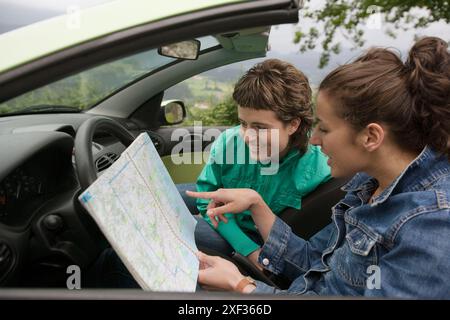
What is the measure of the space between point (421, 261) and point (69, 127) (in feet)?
4.57

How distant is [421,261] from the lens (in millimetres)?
952

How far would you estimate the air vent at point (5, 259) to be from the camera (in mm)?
1107

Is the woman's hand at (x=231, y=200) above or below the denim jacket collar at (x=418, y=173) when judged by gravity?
below

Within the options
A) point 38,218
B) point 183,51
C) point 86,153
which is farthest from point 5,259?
point 183,51

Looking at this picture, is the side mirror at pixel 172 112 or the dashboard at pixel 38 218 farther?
the side mirror at pixel 172 112

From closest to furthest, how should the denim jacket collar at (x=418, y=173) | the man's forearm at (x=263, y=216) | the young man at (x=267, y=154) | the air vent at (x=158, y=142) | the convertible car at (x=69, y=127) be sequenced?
the convertible car at (x=69, y=127)
the denim jacket collar at (x=418, y=173)
the man's forearm at (x=263, y=216)
the young man at (x=267, y=154)
the air vent at (x=158, y=142)

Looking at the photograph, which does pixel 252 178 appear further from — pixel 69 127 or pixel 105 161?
pixel 69 127

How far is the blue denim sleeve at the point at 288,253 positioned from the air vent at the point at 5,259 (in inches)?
30.0

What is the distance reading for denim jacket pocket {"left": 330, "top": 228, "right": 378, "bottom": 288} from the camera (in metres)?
1.09

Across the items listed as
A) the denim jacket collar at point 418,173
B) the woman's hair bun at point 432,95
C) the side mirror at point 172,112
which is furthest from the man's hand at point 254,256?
the side mirror at point 172,112

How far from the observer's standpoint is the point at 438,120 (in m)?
1.11

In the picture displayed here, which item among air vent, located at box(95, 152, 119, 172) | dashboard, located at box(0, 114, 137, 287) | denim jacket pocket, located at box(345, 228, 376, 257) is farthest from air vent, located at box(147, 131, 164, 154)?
denim jacket pocket, located at box(345, 228, 376, 257)

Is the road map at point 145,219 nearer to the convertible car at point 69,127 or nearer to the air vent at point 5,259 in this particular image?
the convertible car at point 69,127
